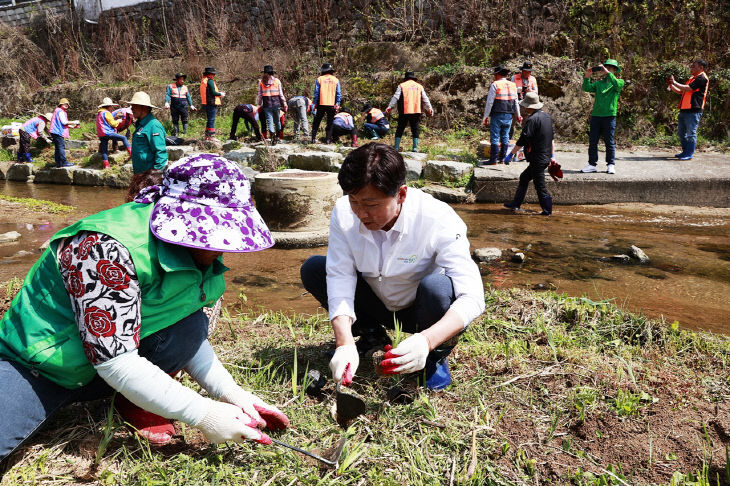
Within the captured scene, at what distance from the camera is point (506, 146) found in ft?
29.2

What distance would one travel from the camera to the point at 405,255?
7.02 ft

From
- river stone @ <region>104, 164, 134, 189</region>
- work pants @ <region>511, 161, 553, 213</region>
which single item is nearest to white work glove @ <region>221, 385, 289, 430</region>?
work pants @ <region>511, 161, 553, 213</region>

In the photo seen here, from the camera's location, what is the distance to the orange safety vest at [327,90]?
1016 cm

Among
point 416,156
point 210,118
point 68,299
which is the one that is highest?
point 210,118

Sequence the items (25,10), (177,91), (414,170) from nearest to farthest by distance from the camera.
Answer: (414,170)
(177,91)
(25,10)

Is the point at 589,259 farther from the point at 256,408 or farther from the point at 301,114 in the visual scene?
the point at 301,114

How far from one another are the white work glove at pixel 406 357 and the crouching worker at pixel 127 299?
0.47 meters

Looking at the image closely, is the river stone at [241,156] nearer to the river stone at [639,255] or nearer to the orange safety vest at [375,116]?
the orange safety vest at [375,116]

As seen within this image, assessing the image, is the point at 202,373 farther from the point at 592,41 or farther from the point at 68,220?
the point at 592,41

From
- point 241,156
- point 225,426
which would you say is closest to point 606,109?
point 241,156

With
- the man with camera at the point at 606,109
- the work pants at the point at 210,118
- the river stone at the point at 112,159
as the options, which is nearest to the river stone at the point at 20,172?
the river stone at the point at 112,159

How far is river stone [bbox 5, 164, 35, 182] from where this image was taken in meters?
11.5

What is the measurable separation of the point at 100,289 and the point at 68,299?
177 mm

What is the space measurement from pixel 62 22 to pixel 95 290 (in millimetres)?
22236
